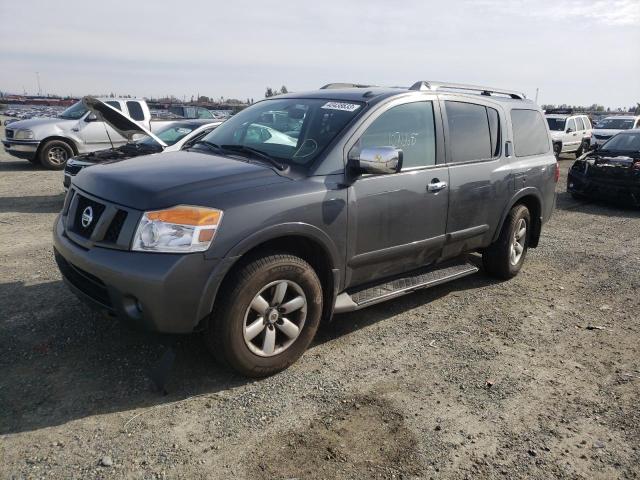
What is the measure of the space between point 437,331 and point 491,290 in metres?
1.33

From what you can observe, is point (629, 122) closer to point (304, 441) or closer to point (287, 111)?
point (287, 111)

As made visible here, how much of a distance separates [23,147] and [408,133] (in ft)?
37.1

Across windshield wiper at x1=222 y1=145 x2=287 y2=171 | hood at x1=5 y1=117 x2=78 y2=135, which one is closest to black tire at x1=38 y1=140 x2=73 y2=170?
hood at x1=5 y1=117 x2=78 y2=135

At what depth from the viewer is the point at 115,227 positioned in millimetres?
2996

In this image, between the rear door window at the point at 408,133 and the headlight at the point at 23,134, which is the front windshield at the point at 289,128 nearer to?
the rear door window at the point at 408,133

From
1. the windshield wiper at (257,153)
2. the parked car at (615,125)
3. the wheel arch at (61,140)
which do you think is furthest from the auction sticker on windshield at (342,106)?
the parked car at (615,125)

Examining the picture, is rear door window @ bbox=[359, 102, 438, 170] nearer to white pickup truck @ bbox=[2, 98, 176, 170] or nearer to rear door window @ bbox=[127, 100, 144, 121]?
white pickup truck @ bbox=[2, 98, 176, 170]

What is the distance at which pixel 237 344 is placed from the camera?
3090mm

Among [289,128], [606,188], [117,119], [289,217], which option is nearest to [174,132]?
[117,119]

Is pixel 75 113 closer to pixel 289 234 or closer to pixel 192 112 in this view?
pixel 289 234

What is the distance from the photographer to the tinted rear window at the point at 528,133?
207 inches

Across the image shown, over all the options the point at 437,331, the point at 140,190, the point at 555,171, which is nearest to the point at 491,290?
the point at 437,331

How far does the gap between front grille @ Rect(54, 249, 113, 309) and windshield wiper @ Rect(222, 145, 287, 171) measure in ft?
4.48

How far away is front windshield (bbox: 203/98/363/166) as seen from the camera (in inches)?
144
